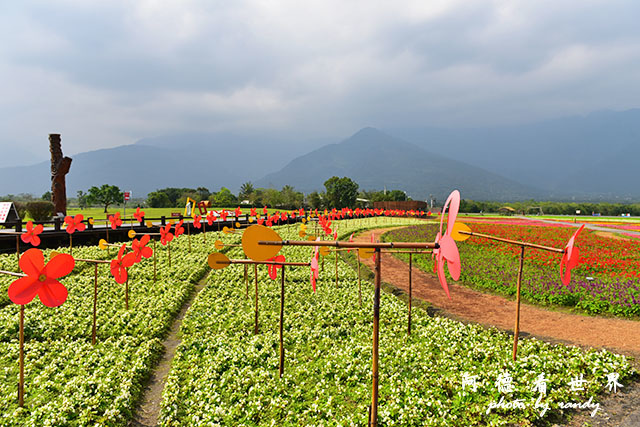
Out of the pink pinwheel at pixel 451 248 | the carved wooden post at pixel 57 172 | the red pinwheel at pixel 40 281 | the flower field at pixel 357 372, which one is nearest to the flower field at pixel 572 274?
the flower field at pixel 357 372

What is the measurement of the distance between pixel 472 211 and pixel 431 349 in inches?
3292

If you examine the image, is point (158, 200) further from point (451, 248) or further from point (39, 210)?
point (451, 248)

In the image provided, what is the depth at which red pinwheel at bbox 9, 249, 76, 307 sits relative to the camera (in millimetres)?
4227

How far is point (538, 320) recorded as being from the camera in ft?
29.2

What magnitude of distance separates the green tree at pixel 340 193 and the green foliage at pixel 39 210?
135ft

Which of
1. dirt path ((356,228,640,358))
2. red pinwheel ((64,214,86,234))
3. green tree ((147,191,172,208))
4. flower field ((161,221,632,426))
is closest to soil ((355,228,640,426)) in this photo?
dirt path ((356,228,640,358))

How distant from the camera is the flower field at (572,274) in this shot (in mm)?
9648

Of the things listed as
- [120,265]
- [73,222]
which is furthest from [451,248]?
[73,222]

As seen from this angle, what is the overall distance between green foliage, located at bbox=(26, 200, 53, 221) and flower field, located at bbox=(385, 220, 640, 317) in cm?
3326

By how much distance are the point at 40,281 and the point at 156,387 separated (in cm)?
284

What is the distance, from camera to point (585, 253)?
1579 cm

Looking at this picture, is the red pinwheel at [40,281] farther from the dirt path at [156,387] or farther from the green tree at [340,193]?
the green tree at [340,193]

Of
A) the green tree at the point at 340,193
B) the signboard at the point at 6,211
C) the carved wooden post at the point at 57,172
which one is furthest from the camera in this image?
the green tree at the point at 340,193

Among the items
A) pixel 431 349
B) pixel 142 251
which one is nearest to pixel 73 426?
pixel 142 251
